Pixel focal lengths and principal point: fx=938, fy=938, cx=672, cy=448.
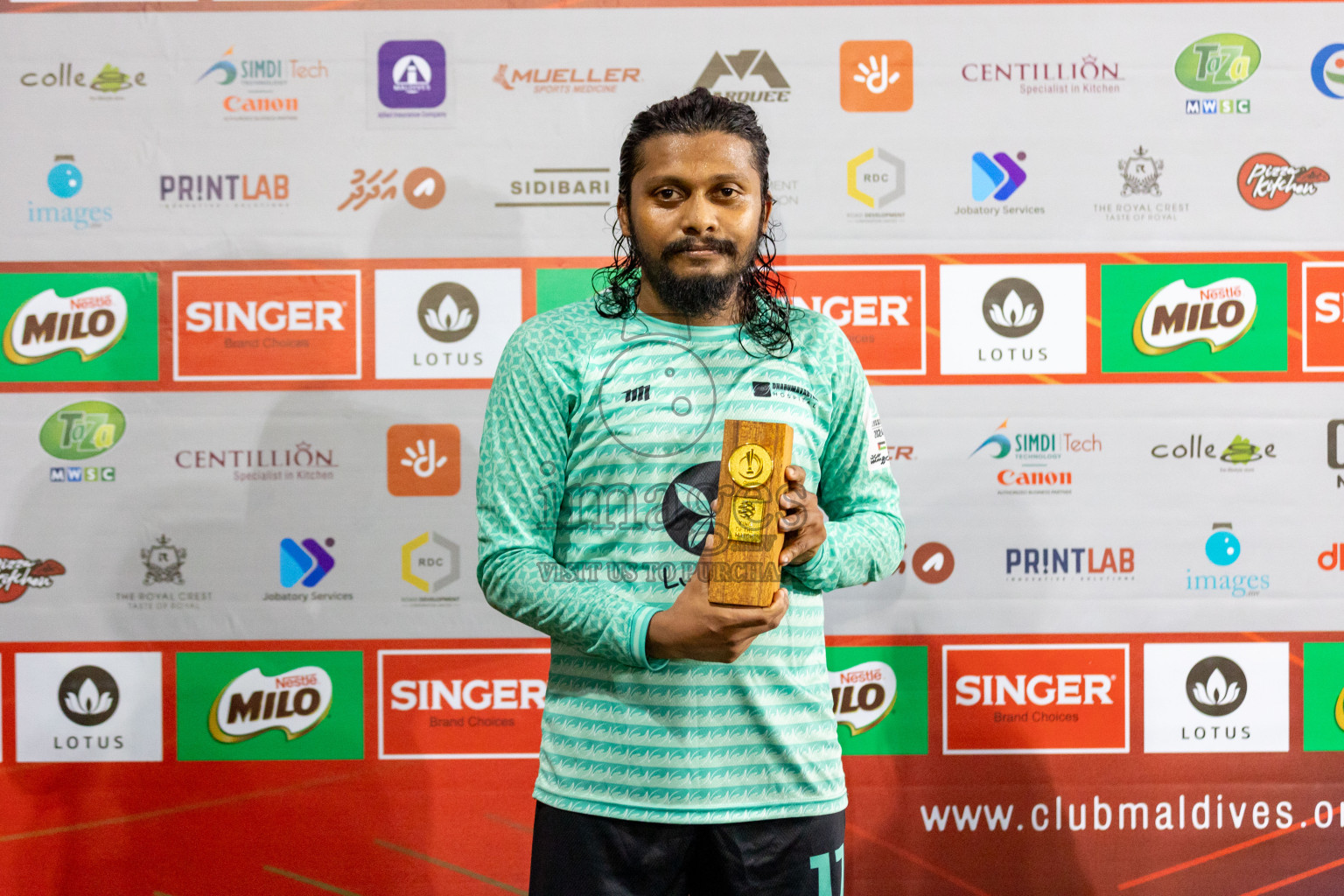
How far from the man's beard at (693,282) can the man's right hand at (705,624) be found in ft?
1.09

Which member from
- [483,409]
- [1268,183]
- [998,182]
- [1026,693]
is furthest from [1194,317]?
[483,409]

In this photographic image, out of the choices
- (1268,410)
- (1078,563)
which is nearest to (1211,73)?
(1268,410)

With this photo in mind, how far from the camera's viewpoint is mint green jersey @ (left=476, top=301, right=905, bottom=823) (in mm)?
1096

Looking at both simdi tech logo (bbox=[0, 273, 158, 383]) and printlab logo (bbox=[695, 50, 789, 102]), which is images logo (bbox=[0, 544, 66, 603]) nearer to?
simdi tech logo (bbox=[0, 273, 158, 383])

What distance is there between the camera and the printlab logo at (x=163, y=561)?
2178 mm

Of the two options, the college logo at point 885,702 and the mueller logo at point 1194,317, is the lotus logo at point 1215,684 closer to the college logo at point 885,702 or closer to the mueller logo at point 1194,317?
the college logo at point 885,702

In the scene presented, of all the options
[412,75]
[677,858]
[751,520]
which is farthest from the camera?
[412,75]

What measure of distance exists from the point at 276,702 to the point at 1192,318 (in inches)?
90.9

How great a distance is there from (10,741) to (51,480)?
62 centimetres

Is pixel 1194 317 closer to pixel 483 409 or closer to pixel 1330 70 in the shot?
pixel 1330 70

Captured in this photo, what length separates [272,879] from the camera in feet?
7.18

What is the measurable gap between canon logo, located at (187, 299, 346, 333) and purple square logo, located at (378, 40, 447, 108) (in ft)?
1.64

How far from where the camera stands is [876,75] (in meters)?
2.18

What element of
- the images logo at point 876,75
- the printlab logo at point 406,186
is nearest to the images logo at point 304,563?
the printlab logo at point 406,186
